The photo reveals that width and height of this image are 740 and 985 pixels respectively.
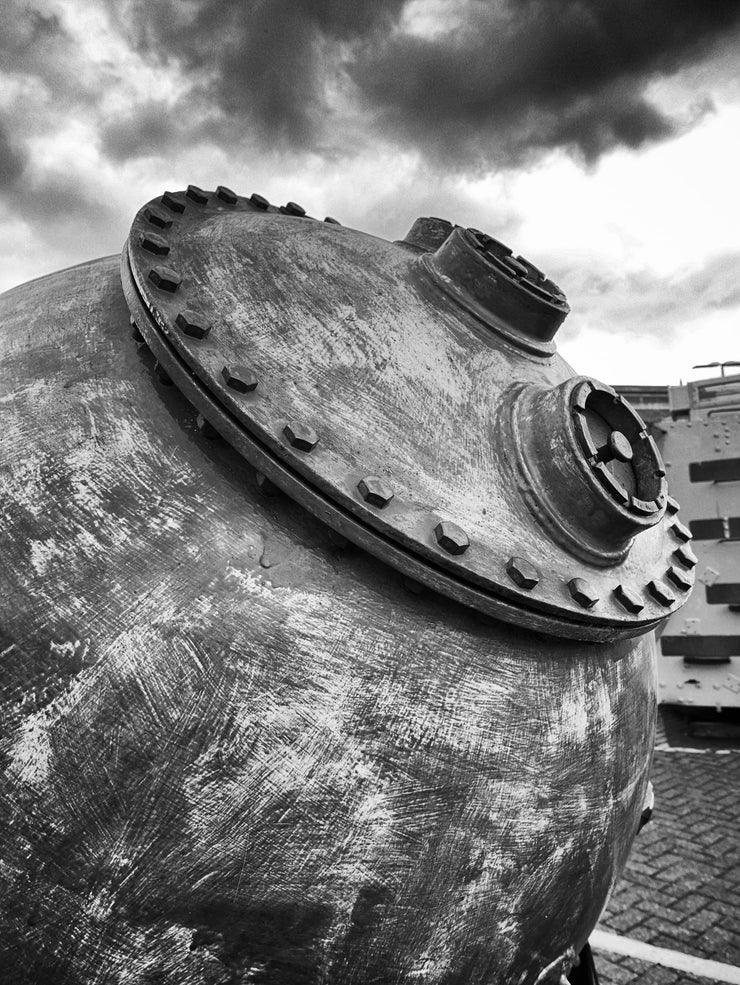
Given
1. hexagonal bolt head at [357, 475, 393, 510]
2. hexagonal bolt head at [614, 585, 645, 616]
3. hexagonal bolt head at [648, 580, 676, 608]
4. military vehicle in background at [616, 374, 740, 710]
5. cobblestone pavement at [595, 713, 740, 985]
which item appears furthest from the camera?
military vehicle in background at [616, 374, 740, 710]

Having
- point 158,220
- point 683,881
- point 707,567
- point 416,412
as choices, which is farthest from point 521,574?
point 707,567

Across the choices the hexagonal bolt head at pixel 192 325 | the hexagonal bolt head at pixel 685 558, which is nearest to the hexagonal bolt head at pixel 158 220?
the hexagonal bolt head at pixel 192 325

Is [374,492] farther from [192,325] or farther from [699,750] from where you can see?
[699,750]

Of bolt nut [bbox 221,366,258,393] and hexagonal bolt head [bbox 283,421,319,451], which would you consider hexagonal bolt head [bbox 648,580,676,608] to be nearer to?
hexagonal bolt head [bbox 283,421,319,451]

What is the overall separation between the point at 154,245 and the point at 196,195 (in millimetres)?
467

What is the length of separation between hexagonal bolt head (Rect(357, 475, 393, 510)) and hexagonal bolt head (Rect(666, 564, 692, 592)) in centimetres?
87

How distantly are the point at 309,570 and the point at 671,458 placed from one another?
20.8 ft

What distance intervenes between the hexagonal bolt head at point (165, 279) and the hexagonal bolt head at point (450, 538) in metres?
0.78

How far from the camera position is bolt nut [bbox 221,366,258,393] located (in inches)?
63.0

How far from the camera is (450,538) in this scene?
5.10ft

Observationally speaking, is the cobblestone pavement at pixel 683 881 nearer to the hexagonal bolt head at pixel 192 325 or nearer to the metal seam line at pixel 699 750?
the metal seam line at pixel 699 750

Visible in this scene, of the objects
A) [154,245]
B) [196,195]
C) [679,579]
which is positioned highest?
[196,195]

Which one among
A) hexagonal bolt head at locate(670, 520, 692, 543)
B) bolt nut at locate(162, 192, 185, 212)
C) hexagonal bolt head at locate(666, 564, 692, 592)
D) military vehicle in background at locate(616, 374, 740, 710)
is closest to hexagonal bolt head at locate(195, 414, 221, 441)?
bolt nut at locate(162, 192, 185, 212)

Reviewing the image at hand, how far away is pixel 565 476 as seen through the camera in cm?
183
